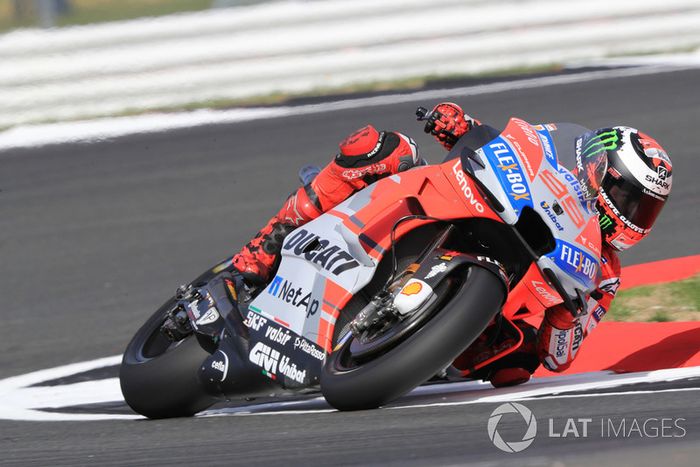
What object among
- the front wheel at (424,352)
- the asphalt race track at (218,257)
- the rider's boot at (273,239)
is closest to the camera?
the asphalt race track at (218,257)

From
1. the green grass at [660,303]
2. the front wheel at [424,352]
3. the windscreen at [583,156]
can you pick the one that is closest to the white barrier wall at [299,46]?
the green grass at [660,303]

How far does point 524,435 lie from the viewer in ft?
11.7

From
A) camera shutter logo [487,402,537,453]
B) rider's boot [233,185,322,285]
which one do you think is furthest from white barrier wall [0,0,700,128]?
camera shutter logo [487,402,537,453]

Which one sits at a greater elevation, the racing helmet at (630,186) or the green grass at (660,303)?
the racing helmet at (630,186)

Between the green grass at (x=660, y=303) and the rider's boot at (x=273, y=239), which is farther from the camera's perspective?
the green grass at (x=660, y=303)

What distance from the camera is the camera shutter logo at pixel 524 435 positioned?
3.46 m

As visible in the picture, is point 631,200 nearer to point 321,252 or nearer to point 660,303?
point 321,252

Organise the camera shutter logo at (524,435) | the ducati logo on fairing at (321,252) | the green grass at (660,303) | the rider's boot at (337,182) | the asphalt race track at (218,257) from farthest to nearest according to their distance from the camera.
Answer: the green grass at (660,303) → the rider's boot at (337,182) → the ducati logo on fairing at (321,252) → the asphalt race track at (218,257) → the camera shutter logo at (524,435)

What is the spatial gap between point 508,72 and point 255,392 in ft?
27.0

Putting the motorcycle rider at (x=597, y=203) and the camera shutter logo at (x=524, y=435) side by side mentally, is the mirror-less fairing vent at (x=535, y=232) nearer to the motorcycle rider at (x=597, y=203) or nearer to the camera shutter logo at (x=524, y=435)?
the motorcycle rider at (x=597, y=203)

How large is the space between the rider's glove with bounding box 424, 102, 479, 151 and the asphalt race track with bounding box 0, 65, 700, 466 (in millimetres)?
1112

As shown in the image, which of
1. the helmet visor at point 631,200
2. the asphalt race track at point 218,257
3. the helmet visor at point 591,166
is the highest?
the helmet visor at point 591,166

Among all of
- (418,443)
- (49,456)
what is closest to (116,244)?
(49,456)

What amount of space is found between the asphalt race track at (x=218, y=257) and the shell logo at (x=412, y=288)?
0.42 metres
